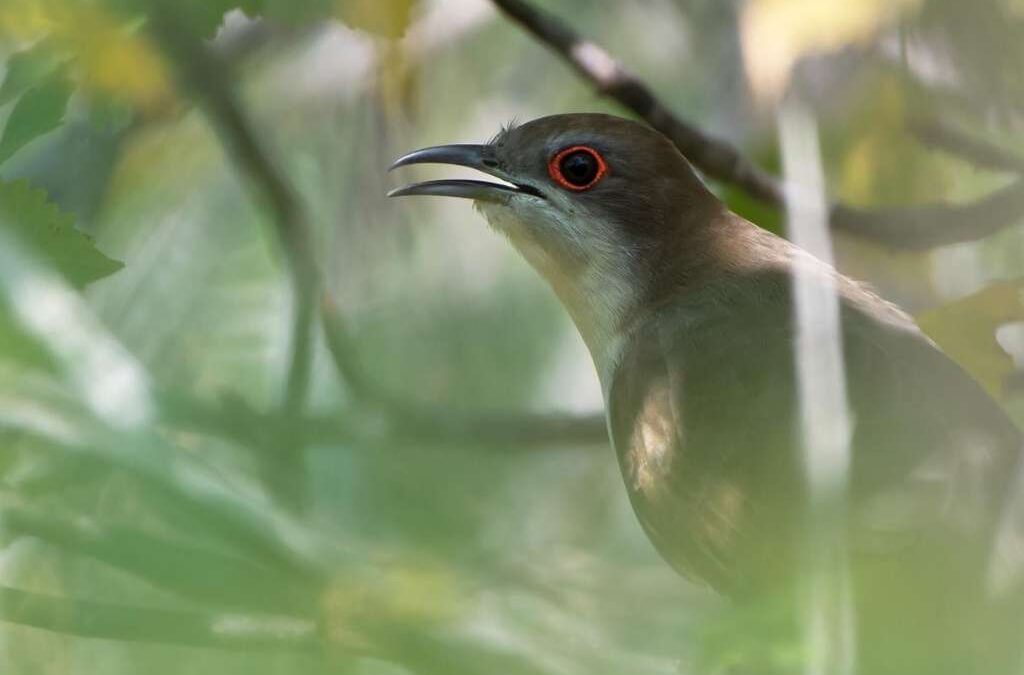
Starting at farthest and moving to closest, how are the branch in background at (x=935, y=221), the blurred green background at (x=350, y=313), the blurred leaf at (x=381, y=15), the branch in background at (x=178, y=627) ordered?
the branch in background at (x=935, y=221) < the blurred leaf at (x=381, y=15) < the blurred green background at (x=350, y=313) < the branch in background at (x=178, y=627)

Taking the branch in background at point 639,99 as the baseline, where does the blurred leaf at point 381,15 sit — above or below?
below

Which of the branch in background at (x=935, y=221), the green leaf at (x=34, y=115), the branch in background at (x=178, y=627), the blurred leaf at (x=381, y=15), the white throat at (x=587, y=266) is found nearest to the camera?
the branch in background at (x=178, y=627)

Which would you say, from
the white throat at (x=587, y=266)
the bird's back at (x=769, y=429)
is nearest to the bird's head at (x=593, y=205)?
the white throat at (x=587, y=266)

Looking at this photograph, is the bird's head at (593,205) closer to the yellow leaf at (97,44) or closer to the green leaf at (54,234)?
the yellow leaf at (97,44)

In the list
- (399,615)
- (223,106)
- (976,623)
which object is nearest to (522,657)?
(399,615)

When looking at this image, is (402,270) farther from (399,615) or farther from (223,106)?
(399,615)

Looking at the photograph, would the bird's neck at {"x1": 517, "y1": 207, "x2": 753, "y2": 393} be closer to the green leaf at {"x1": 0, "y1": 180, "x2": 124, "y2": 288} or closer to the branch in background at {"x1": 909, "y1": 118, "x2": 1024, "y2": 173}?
the branch in background at {"x1": 909, "y1": 118, "x2": 1024, "y2": 173}

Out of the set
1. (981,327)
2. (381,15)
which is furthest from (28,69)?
(981,327)
